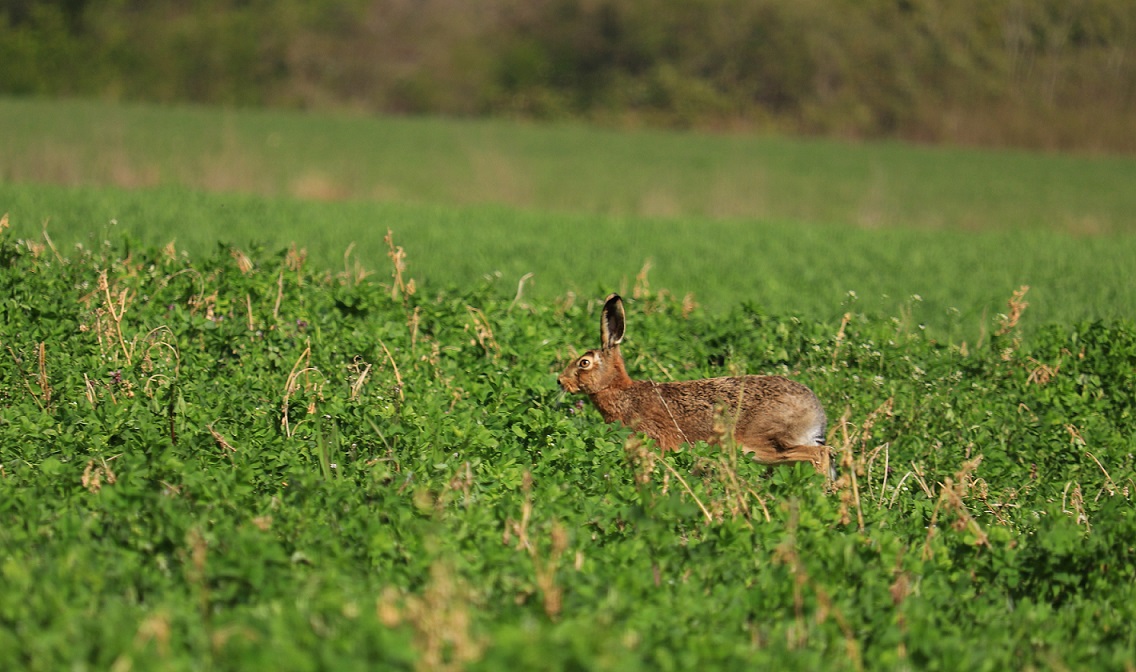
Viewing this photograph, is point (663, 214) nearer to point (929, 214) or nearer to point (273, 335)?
point (929, 214)

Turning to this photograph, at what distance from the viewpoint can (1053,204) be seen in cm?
2712

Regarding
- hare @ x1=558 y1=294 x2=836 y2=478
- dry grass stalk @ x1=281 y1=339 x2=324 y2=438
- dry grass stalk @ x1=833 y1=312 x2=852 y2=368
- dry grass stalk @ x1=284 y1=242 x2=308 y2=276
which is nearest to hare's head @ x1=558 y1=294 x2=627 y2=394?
hare @ x1=558 y1=294 x2=836 y2=478

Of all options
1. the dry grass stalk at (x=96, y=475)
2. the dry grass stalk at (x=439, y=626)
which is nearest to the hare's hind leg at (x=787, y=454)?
the dry grass stalk at (x=439, y=626)

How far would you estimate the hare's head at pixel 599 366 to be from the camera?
6.83 m

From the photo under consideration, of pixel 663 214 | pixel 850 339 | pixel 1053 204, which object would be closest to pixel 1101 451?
pixel 850 339

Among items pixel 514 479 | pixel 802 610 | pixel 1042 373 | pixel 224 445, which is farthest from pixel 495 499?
pixel 1042 373

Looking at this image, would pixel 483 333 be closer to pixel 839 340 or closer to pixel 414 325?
pixel 414 325

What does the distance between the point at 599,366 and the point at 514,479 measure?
161cm

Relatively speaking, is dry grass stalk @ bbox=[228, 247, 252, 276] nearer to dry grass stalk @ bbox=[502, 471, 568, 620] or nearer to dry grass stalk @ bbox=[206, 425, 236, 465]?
dry grass stalk @ bbox=[206, 425, 236, 465]

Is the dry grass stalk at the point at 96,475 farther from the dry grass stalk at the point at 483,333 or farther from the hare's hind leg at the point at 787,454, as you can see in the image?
the hare's hind leg at the point at 787,454

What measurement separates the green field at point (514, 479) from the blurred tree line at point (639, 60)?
31.4 metres

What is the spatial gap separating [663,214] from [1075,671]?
19.0 m

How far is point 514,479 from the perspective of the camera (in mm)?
5375

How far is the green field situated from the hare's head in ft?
0.45
